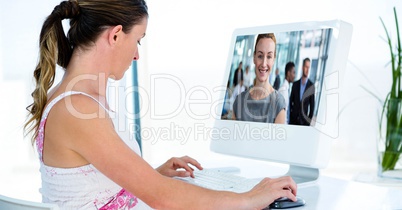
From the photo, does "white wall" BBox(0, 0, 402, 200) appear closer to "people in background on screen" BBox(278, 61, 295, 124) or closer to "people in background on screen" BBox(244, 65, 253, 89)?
"people in background on screen" BBox(244, 65, 253, 89)

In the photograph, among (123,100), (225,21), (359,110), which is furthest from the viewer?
(359,110)

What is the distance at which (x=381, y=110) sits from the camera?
7.84 ft

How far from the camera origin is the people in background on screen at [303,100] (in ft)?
4.70

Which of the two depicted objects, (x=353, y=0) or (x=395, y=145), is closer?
(x=395, y=145)

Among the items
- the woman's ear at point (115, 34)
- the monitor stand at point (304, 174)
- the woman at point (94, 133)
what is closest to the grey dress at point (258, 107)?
the monitor stand at point (304, 174)

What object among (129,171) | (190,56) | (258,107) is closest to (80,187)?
(129,171)

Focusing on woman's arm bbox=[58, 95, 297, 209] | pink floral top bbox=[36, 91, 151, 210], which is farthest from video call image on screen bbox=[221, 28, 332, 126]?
pink floral top bbox=[36, 91, 151, 210]

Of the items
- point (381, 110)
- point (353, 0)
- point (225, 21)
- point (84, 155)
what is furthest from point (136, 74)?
point (84, 155)

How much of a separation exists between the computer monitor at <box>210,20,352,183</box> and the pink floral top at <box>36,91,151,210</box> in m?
0.53

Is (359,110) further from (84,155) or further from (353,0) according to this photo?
(84,155)

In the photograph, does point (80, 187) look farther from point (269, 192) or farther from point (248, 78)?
point (248, 78)

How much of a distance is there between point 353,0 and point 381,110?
228 cm

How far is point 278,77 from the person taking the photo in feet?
5.02

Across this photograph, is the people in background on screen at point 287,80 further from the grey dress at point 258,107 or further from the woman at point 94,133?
the woman at point 94,133
